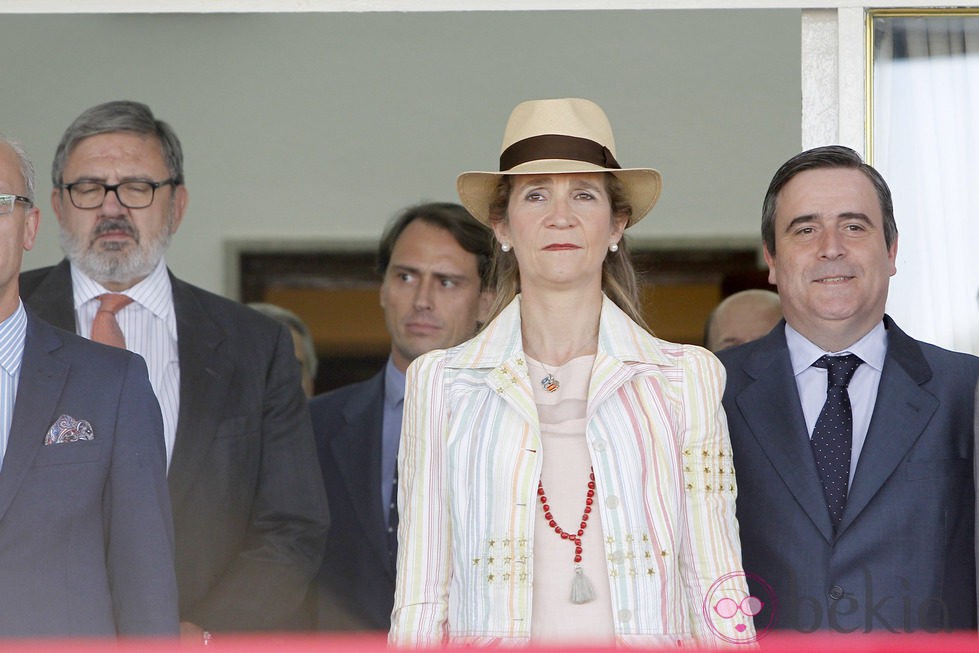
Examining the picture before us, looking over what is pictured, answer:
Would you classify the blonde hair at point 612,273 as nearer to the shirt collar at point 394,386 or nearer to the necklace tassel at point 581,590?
the necklace tassel at point 581,590

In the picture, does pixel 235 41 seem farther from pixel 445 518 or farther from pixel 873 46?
pixel 445 518

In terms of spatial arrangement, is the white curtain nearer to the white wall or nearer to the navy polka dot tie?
the white wall

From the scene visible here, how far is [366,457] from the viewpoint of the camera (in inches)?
176

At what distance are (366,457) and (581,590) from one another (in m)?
1.71

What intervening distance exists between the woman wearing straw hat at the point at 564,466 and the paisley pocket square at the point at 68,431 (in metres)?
0.65

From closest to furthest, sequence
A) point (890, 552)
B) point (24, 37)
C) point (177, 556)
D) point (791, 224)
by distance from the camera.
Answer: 1. point (890, 552)
2. point (791, 224)
3. point (177, 556)
4. point (24, 37)

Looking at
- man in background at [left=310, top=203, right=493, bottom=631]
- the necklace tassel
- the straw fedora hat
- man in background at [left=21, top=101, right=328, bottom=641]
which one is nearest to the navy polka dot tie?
the straw fedora hat

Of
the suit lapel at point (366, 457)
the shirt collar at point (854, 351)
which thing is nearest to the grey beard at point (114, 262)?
the suit lapel at point (366, 457)

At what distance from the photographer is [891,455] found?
3.39 metres

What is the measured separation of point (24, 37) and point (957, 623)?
3495 mm

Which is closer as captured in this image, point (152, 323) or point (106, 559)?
point (106, 559)

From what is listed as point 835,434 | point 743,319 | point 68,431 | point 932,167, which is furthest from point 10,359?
point 743,319

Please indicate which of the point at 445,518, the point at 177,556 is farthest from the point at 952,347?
the point at 177,556

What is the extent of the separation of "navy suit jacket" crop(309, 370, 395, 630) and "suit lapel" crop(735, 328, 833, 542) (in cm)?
128
